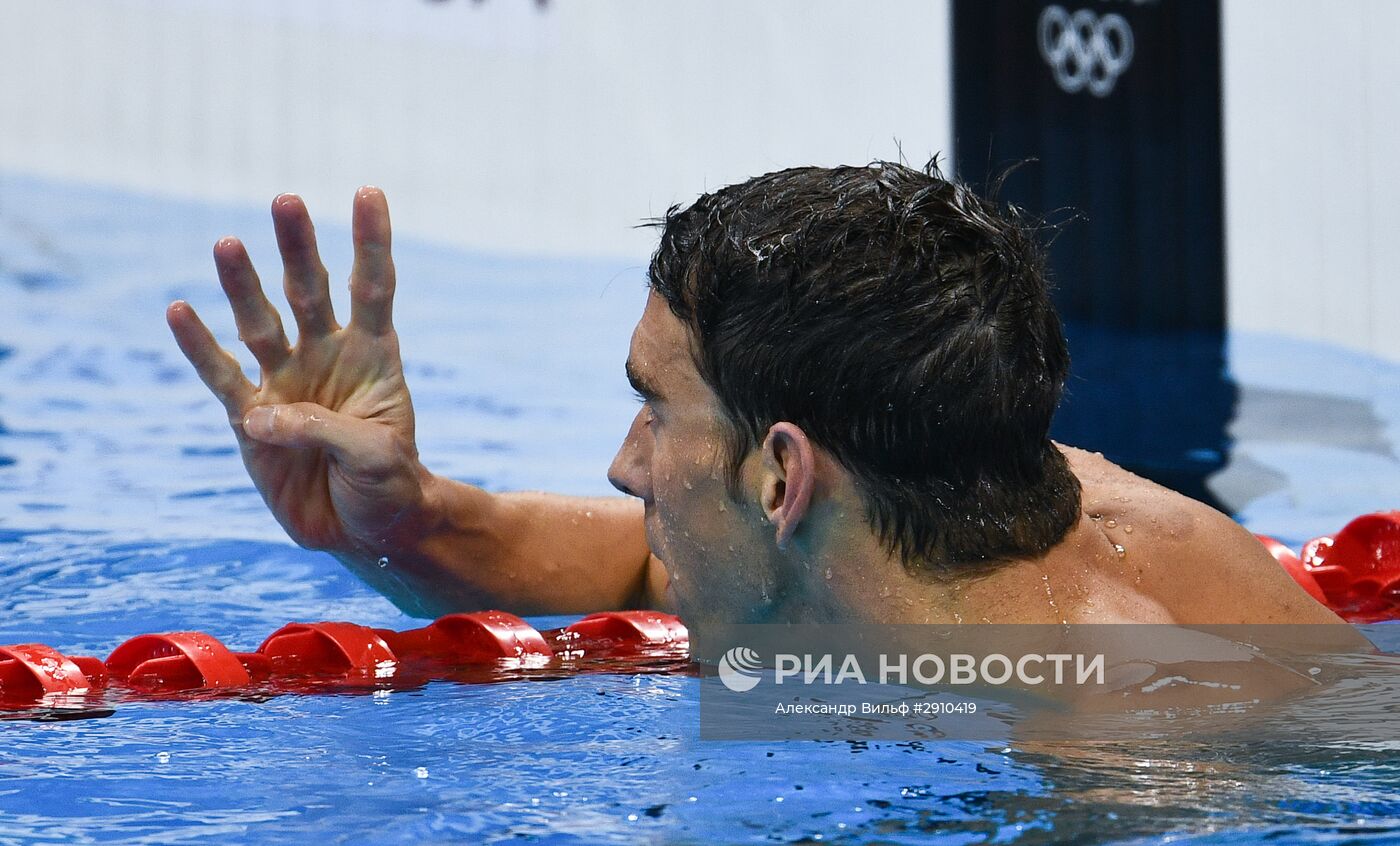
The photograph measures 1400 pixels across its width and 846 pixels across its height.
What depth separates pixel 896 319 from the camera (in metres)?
1.80

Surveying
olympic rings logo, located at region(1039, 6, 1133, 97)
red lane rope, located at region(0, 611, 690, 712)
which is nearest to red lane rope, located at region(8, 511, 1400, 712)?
red lane rope, located at region(0, 611, 690, 712)

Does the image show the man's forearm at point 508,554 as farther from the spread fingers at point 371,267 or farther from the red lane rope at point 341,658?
the spread fingers at point 371,267

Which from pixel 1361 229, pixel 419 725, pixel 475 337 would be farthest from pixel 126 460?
pixel 1361 229

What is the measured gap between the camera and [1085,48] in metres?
9.82

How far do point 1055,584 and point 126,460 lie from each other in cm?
402

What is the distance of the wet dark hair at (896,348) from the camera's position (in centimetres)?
181

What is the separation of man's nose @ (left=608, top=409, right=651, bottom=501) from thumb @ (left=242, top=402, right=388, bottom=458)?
1.47 feet

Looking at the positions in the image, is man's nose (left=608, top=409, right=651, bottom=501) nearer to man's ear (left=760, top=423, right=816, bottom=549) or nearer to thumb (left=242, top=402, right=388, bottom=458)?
man's ear (left=760, top=423, right=816, bottom=549)

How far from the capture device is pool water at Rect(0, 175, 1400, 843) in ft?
5.29

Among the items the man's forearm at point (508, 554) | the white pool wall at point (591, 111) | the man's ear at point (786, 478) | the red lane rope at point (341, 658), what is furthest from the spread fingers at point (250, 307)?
the white pool wall at point (591, 111)

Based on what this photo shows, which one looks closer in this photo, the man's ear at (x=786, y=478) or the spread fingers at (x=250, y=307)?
the man's ear at (x=786, y=478)

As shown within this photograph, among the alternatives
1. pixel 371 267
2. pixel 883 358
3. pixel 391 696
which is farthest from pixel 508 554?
pixel 883 358

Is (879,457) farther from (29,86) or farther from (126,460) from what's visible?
(29,86)

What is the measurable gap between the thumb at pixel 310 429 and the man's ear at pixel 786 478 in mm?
715
